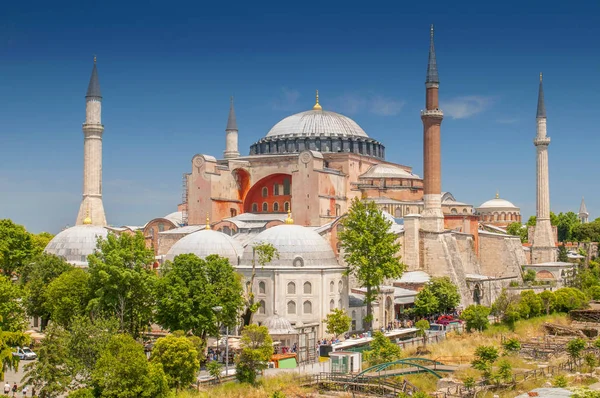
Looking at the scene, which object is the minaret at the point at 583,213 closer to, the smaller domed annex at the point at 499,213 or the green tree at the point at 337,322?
the smaller domed annex at the point at 499,213

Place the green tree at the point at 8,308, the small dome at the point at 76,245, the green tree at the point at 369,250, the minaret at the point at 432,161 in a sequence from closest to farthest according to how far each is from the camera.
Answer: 1. the green tree at the point at 8,308
2. the green tree at the point at 369,250
3. the small dome at the point at 76,245
4. the minaret at the point at 432,161

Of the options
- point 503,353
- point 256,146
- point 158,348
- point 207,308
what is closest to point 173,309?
point 207,308

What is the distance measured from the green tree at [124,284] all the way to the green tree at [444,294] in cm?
1319

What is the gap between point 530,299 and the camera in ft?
111

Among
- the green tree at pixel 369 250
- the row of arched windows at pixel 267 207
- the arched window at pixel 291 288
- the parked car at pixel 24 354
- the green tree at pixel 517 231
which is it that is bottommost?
the parked car at pixel 24 354

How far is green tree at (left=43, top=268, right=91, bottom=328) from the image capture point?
82.4ft

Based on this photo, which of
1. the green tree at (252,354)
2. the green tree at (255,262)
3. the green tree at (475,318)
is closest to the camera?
the green tree at (252,354)

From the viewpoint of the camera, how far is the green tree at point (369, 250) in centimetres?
2930

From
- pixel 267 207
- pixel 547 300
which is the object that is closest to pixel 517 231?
pixel 547 300

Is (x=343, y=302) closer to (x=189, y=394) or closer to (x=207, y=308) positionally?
(x=207, y=308)

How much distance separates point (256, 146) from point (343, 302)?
57.3 feet

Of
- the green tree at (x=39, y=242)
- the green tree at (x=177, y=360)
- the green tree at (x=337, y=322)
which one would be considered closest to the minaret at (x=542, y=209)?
the green tree at (x=337, y=322)

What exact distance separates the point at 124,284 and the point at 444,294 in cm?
1452

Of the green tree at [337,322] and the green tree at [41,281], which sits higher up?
the green tree at [41,281]
